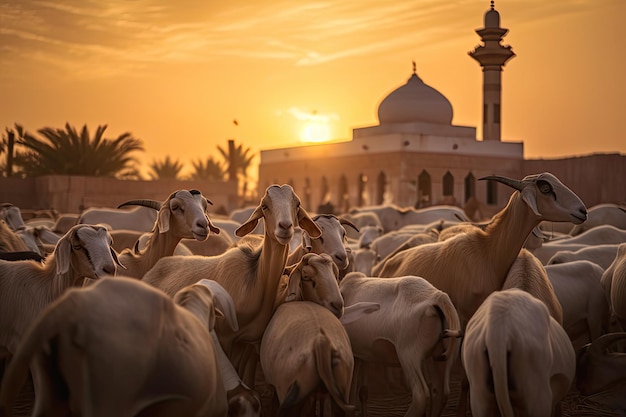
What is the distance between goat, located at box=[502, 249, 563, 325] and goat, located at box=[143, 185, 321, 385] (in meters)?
1.54

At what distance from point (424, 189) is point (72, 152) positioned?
17354mm

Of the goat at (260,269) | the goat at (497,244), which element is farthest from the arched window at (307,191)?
the goat at (260,269)

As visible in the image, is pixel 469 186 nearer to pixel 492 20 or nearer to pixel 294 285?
pixel 492 20

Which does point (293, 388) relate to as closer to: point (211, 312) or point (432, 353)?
point (211, 312)

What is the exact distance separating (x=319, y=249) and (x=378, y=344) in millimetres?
1262

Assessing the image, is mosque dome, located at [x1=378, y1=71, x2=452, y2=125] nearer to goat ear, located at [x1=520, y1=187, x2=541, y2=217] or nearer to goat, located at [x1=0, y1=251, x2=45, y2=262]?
goat, located at [x1=0, y1=251, x2=45, y2=262]

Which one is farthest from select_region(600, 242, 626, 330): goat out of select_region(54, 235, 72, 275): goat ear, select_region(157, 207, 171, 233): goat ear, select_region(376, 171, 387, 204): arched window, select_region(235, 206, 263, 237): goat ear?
select_region(376, 171, 387, 204): arched window

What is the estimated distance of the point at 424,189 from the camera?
4091cm

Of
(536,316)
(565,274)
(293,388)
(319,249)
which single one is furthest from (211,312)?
(565,274)

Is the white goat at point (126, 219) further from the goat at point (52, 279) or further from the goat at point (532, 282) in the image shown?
the goat at point (52, 279)

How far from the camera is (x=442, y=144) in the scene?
127 feet

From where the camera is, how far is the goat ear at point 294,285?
6512mm

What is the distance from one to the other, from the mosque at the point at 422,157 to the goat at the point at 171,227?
93.7ft

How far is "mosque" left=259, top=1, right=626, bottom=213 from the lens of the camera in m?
37.8
